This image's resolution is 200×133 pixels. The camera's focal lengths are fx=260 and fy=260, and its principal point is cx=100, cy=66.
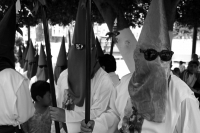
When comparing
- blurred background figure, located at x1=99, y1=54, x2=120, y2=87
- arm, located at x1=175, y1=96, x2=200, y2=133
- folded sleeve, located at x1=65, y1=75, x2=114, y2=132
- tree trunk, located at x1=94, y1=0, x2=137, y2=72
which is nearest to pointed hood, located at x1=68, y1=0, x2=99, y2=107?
folded sleeve, located at x1=65, y1=75, x2=114, y2=132

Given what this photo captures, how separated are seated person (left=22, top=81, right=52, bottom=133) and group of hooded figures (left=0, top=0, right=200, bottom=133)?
40cm

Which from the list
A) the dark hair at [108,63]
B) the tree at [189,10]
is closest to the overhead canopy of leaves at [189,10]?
the tree at [189,10]

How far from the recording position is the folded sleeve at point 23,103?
2.71 meters

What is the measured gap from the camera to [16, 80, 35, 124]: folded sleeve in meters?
2.71

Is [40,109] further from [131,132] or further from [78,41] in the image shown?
[131,132]

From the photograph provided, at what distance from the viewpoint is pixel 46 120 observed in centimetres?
327

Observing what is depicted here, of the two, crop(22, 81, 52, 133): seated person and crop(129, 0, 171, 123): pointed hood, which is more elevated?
crop(129, 0, 171, 123): pointed hood

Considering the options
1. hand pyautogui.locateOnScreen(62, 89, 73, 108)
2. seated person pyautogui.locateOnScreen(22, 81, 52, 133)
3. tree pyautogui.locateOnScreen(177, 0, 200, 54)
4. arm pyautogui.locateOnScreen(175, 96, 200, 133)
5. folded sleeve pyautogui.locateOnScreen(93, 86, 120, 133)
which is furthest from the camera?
tree pyautogui.locateOnScreen(177, 0, 200, 54)

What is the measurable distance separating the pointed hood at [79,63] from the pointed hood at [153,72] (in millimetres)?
738

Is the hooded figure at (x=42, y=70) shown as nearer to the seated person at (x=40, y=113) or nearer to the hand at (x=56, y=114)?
the seated person at (x=40, y=113)

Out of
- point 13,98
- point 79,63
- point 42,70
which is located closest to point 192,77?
point 42,70

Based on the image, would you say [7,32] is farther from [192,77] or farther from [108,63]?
[192,77]

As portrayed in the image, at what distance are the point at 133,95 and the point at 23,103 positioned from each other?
1284mm

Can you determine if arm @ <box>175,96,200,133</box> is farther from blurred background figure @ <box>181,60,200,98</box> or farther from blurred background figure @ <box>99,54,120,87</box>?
blurred background figure @ <box>181,60,200,98</box>
